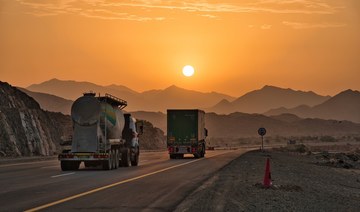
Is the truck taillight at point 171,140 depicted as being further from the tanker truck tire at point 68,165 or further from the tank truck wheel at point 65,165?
the tank truck wheel at point 65,165

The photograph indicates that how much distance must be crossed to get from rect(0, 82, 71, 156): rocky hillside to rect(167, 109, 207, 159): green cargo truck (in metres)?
8.57

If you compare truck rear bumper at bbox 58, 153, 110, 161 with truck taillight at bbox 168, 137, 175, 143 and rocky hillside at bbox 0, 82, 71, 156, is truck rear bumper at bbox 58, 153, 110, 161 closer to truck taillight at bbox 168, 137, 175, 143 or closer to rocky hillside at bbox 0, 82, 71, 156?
truck taillight at bbox 168, 137, 175, 143

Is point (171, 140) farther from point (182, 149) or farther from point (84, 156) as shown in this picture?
point (84, 156)

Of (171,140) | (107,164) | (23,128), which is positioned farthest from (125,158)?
(23,128)

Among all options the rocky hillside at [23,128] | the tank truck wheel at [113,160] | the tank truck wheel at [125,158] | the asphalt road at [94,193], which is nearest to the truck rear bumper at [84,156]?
the tank truck wheel at [113,160]

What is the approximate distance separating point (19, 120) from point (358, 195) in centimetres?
3558

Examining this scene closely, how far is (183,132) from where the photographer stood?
1930 inches

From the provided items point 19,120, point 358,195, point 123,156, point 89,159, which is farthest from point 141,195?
point 19,120

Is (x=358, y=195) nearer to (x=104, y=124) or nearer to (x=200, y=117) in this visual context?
(x=104, y=124)

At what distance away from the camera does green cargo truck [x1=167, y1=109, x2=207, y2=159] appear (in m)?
48.9

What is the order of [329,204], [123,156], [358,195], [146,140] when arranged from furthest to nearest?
[146,140], [123,156], [358,195], [329,204]

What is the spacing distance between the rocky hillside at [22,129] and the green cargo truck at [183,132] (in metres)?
8.57

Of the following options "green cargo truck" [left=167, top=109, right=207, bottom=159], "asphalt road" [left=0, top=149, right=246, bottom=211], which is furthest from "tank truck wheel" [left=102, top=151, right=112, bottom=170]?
"green cargo truck" [left=167, top=109, right=207, bottom=159]

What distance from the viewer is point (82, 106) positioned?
103 ft
